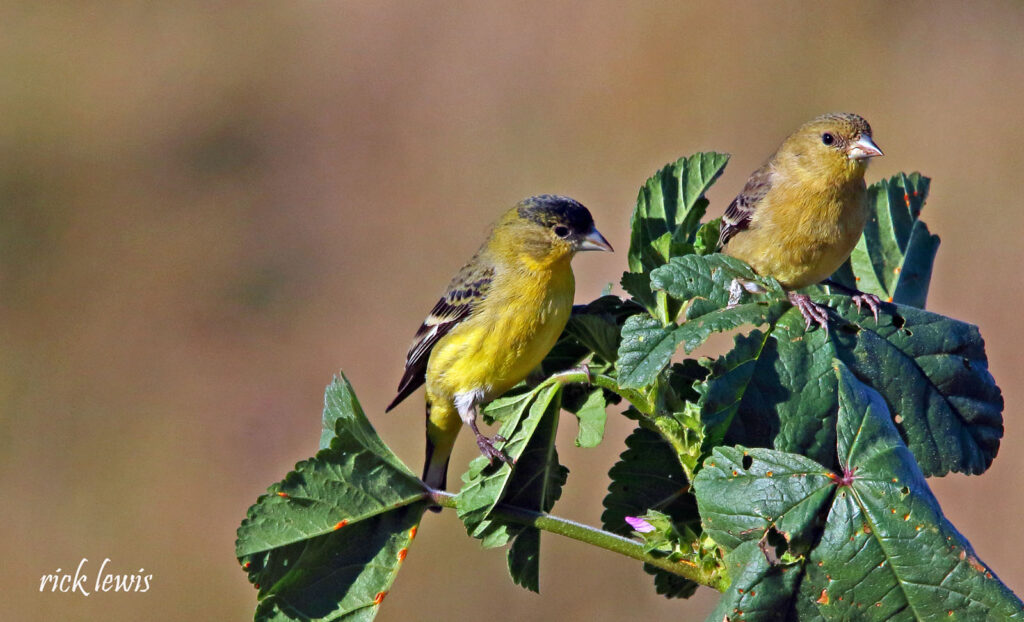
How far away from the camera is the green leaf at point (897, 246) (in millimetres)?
4016

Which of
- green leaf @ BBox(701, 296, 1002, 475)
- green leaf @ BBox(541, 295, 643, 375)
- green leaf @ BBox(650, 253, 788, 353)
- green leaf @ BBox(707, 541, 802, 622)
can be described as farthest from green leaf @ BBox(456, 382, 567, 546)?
green leaf @ BBox(707, 541, 802, 622)

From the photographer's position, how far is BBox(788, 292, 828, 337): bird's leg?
2803 millimetres

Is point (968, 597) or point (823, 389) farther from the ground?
point (823, 389)

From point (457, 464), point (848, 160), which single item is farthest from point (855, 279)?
point (457, 464)

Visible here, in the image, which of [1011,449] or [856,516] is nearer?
[856,516]

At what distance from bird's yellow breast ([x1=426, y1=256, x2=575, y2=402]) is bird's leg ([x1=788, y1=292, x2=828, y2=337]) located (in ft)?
5.32

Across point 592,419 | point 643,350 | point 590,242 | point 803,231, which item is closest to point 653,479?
point 592,419

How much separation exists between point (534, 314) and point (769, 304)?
214 centimetres

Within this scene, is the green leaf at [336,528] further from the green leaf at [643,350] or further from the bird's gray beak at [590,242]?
the bird's gray beak at [590,242]

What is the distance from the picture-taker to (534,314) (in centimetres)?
491

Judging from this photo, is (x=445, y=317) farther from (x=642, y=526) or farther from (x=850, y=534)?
(x=850, y=534)

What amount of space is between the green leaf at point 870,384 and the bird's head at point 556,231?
2.59 metres

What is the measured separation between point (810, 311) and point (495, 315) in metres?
2.60

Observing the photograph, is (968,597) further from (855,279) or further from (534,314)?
(534,314)
